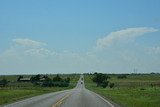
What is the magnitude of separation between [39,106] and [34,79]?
161 meters

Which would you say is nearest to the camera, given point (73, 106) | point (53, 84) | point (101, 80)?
point (73, 106)

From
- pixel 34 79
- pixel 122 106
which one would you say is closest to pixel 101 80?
pixel 34 79

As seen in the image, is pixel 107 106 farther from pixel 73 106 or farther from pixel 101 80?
pixel 101 80

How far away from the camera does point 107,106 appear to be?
28625mm

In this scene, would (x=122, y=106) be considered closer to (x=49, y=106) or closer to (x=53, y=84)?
(x=49, y=106)

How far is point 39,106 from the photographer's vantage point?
28125mm

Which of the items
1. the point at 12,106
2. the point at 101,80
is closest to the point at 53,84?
the point at 101,80

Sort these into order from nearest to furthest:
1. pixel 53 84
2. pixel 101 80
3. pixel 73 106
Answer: pixel 73 106 → pixel 53 84 → pixel 101 80

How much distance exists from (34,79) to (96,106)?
16080 cm

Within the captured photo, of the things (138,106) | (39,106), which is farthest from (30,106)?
(138,106)

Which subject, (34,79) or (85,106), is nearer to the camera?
(85,106)

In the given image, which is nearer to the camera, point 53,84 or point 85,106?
point 85,106

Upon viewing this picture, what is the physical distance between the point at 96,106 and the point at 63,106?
2235 mm

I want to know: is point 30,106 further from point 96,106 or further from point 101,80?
point 101,80
